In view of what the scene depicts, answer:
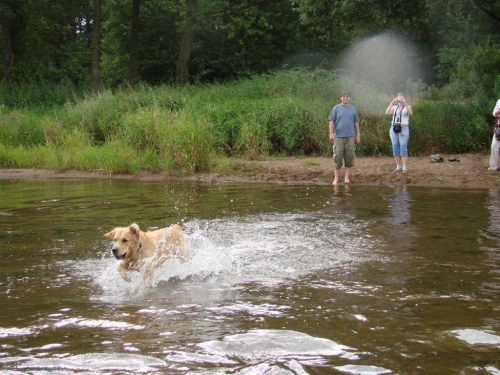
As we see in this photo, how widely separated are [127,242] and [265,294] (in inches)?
70.4

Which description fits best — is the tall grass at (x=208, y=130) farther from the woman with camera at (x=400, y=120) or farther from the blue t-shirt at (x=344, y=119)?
the blue t-shirt at (x=344, y=119)

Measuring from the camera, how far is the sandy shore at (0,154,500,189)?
16516 mm

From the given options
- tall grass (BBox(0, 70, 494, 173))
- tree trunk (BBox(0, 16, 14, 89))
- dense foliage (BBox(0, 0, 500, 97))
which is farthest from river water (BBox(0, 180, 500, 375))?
tree trunk (BBox(0, 16, 14, 89))

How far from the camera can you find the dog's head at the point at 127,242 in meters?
7.04

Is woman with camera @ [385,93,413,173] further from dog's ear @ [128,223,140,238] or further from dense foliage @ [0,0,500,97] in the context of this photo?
dense foliage @ [0,0,500,97]

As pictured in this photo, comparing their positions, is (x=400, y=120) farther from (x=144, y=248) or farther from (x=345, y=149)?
(x=144, y=248)

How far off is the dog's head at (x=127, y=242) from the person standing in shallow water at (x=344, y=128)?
8.56m

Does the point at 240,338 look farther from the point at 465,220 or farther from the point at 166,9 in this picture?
the point at 166,9

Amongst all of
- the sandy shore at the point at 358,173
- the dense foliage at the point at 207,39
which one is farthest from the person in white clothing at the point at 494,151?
the dense foliage at the point at 207,39

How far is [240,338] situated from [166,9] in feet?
111

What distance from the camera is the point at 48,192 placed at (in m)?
15.9

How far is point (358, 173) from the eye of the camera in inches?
691

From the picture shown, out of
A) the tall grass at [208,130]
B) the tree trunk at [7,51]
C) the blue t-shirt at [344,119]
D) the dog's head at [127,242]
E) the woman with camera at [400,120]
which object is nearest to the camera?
the dog's head at [127,242]

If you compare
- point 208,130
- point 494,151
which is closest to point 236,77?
point 208,130
